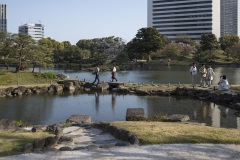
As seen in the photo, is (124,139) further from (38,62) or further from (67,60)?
(67,60)

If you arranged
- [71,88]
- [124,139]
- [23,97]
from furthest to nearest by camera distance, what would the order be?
[71,88] < [23,97] < [124,139]

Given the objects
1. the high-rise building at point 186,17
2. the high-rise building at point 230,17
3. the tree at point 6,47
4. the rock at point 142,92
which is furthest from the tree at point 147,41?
the high-rise building at point 230,17

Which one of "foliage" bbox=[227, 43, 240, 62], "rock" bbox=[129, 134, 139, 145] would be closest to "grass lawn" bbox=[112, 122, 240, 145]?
"rock" bbox=[129, 134, 139, 145]

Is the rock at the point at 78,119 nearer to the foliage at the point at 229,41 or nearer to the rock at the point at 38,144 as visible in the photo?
the rock at the point at 38,144

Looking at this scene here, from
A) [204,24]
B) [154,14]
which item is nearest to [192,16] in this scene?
[204,24]

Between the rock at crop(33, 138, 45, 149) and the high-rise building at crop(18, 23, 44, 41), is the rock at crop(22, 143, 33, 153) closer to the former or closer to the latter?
the rock at crop(33, 138, 45, 149)

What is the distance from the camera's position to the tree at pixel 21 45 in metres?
31.8

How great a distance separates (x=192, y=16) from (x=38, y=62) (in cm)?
11006

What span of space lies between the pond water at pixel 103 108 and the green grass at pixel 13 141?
20.3 ft

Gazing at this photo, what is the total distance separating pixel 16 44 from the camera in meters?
32.0

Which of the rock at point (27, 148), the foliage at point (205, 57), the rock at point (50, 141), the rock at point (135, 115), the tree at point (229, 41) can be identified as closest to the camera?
the rock at point (27, 148)

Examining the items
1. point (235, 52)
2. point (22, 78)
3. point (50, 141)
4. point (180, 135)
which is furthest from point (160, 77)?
point (235, 52)

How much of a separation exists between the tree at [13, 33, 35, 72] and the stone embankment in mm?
5383

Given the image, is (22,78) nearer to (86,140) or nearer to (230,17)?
(86,140)
